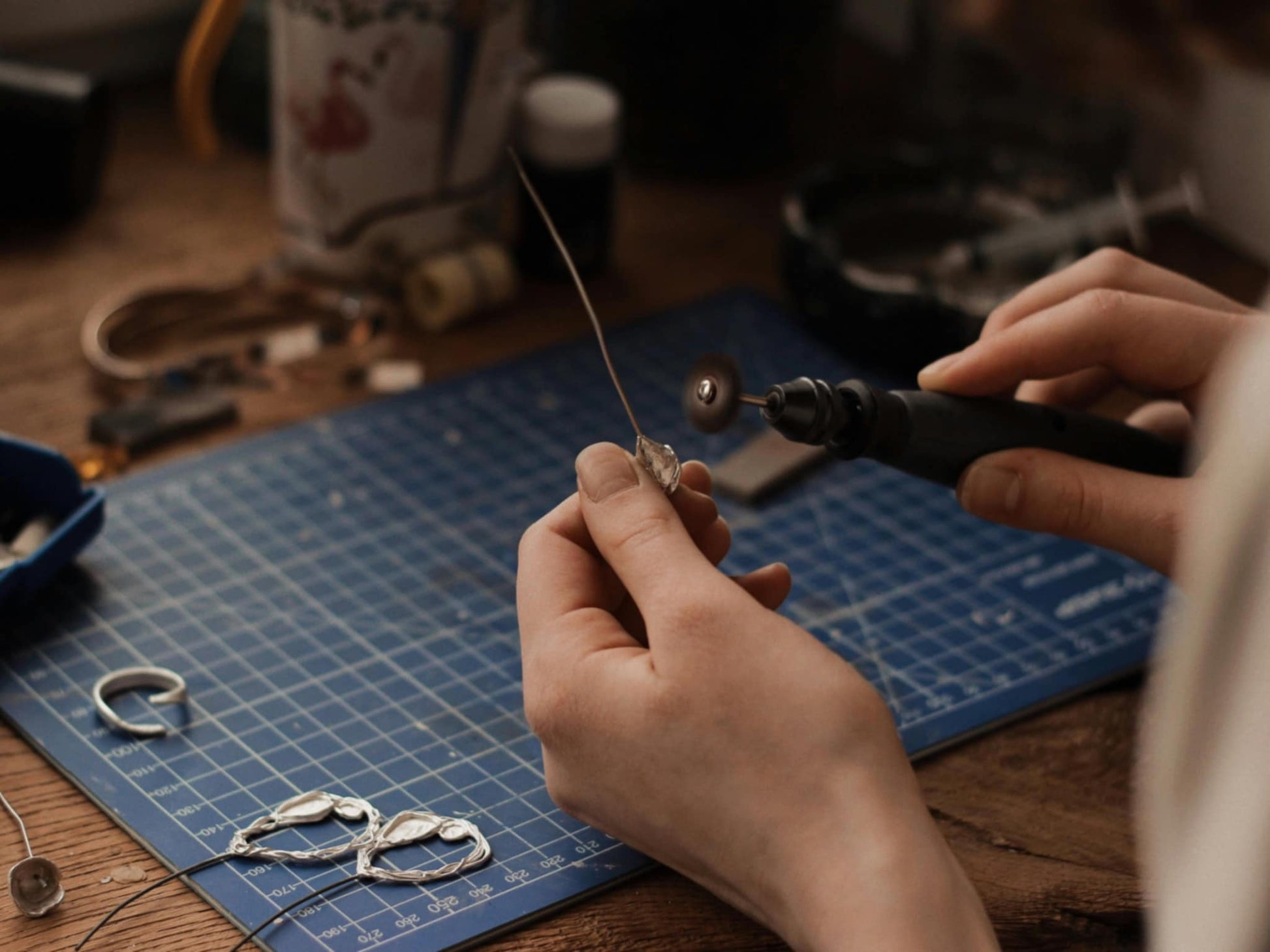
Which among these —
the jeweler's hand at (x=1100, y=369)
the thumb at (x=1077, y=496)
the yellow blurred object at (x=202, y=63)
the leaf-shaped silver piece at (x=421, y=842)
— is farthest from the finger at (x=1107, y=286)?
the yellow blurred object at (x=202, y=63)

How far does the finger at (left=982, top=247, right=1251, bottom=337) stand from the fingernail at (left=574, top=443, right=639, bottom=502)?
29 cm

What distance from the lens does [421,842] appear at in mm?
755

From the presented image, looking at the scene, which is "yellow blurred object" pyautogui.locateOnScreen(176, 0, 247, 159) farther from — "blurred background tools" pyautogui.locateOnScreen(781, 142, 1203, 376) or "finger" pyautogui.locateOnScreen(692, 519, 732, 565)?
"finger" pyautogui.locateOnScreen(692, 519, 732, 565)

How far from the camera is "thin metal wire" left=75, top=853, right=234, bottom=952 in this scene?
0.70 m

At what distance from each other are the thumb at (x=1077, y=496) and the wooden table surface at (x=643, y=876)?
16cm

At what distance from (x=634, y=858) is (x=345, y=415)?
0.55 meters

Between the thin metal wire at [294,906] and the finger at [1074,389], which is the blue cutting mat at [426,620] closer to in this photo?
the thin metal wire at [294,906]

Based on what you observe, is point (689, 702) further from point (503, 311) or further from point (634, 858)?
point (503, 311)

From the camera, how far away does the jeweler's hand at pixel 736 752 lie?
2.04 ft

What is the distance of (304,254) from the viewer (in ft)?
4.41

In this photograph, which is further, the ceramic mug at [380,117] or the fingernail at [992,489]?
the ceramic mug at [380,117]

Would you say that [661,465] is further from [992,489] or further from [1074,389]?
[1074,389]

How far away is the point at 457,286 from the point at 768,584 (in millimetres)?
593

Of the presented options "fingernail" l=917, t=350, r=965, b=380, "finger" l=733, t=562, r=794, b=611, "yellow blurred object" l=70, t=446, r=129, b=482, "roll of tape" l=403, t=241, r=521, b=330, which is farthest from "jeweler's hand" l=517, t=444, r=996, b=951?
"roll of tape" l=403, t=241, r=521, b=330
